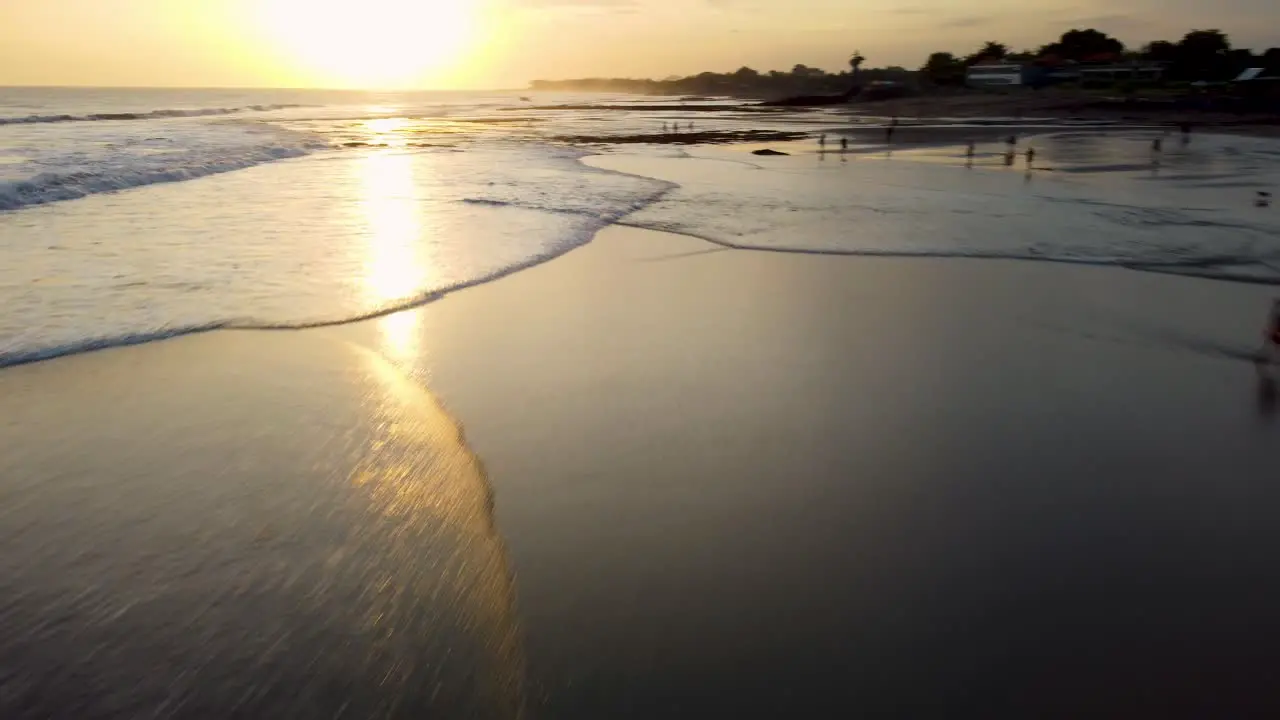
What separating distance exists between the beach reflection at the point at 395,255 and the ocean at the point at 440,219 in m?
0.07

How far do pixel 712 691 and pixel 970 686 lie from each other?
1.20 meters

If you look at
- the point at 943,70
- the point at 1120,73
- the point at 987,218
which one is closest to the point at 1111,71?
the point at 1120,73

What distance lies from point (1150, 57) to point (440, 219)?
102 metres

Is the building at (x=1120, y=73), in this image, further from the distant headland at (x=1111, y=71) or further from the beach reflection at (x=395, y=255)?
the beach reflection at (x=395, y=255)

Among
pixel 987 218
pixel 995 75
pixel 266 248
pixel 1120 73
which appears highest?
pixel 266 248

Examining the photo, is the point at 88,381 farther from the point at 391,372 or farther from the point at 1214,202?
the point at 1214,202

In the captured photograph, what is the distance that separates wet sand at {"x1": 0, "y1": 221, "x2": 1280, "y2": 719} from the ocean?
2.08m

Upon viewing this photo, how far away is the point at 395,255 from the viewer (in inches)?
494

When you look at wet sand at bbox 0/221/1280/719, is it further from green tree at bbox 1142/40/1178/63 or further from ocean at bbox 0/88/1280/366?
green tree at bbox 1142/40/1178/63

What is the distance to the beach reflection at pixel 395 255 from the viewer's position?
8695mm

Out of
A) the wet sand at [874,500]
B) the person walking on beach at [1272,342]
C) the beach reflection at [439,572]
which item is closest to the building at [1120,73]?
the person walking on beach at [1272,342]

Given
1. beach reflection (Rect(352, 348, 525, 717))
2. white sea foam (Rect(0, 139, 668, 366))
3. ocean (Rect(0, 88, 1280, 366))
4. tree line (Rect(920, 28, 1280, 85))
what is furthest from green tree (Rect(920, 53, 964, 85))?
beach reflection (Rect(352, 348, 525, 717))

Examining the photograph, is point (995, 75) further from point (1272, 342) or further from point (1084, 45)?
point (1272, 342)

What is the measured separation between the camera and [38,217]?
608 inches
